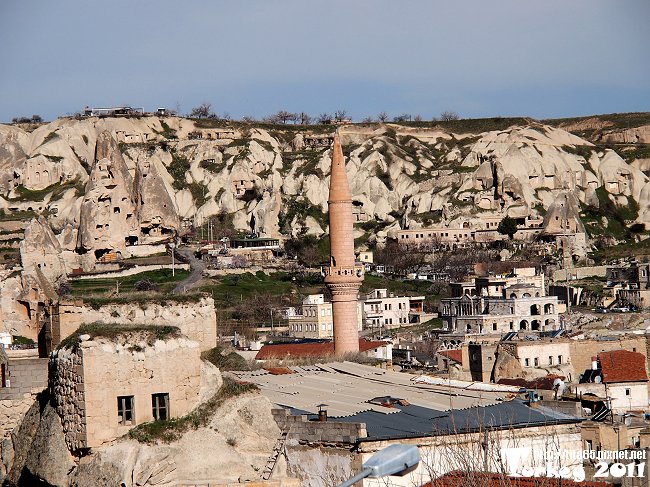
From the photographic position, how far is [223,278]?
4048 inches

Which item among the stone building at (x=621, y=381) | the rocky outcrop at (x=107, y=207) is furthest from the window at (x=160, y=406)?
the rocky outcrop at (x=107, y=207)

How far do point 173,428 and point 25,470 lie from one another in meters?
2.34

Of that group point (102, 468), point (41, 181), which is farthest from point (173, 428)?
point (41, 181)

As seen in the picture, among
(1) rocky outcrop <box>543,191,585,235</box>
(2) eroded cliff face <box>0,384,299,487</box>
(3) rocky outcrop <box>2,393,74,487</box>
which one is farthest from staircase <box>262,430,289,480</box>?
(1) rocky outcrop <box>543,191,585,235</box>

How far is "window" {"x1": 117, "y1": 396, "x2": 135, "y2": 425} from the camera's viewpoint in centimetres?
1881

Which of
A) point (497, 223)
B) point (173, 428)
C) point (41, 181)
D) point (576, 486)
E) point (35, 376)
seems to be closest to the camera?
point (576, 486)

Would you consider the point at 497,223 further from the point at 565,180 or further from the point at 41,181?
the point at 41,181

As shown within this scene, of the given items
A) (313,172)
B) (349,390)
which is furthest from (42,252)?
(313,172)

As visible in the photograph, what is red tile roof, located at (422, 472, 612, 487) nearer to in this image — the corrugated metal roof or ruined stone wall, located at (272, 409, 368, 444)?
the corrugated metal roof

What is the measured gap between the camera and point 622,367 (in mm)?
44094

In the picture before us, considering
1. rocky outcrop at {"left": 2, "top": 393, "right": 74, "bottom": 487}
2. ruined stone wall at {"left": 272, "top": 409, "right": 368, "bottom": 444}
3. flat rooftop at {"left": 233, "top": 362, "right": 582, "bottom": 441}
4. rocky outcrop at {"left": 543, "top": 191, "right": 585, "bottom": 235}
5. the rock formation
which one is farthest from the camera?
the rock formation

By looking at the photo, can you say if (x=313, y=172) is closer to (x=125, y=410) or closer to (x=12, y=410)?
(x=12, y=410)

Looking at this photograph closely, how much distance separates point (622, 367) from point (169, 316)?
25.5 metres

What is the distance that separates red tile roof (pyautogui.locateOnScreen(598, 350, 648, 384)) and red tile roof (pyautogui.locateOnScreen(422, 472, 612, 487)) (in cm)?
2377
